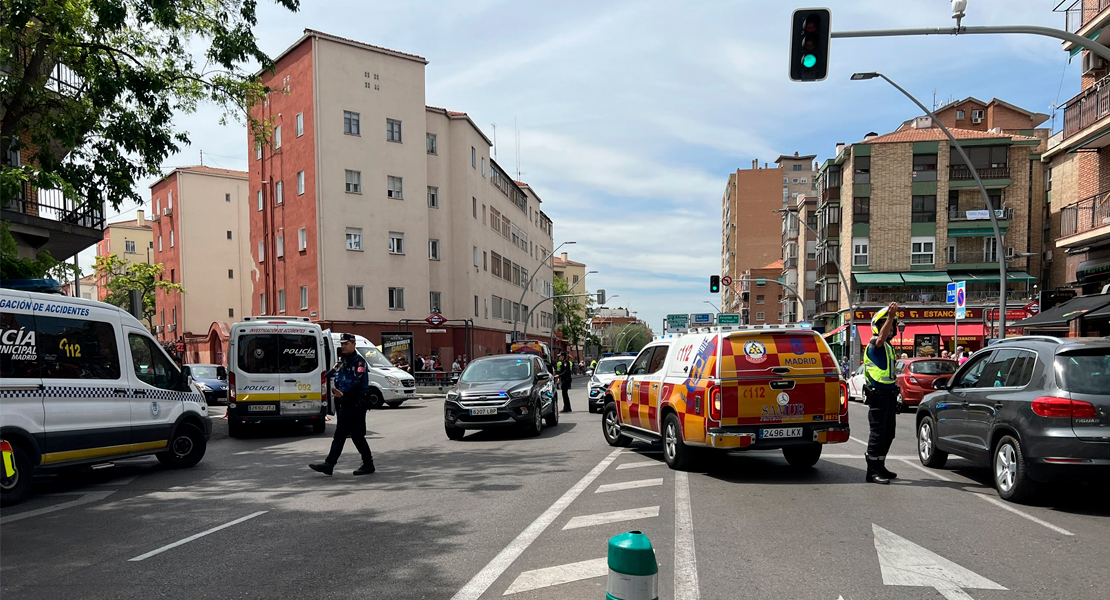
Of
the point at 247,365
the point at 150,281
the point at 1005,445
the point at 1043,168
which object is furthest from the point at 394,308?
the point at 1043,168

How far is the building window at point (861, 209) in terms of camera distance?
50.9m

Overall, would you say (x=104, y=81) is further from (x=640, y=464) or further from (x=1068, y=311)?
(x=1068, y=311)

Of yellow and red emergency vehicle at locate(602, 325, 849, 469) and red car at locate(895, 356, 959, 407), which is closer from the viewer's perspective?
yellow and red emergency vehicle at locate(602, 325, 849, 469)

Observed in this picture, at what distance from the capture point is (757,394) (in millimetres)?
9391

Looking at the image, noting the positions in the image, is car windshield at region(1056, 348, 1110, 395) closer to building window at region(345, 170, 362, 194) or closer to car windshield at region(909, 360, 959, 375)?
car windshield at region(909, 360, 959, 375)

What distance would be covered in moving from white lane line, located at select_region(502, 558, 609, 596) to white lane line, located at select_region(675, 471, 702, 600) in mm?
506

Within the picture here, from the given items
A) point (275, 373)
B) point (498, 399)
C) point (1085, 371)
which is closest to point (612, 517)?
point (1085, 371)

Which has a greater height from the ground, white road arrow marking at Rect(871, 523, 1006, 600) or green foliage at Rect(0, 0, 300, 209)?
green foliage at Rect(0, 0, 300, 209)

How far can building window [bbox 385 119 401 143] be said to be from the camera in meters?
42.5

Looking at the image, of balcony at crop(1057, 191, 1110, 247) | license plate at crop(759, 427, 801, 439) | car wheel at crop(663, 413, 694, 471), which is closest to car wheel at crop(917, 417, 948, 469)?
license plate at crop(759, 427, 801, 439)

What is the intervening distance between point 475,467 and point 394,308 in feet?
107

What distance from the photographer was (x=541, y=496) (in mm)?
8367

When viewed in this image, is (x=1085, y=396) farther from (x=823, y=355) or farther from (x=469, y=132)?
(x=469, y=132)

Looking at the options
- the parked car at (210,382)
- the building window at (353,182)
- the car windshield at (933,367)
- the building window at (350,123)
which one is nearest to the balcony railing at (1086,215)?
the car windshield at (933,367)
